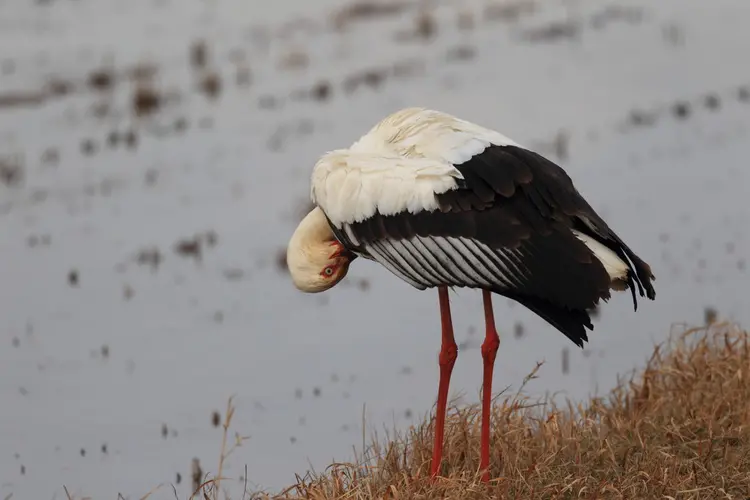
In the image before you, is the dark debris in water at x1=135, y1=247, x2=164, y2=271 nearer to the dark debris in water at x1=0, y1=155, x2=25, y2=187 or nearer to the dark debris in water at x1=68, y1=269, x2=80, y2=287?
the dark debris in water at x1=68, y1=269, x2=80, y2=287

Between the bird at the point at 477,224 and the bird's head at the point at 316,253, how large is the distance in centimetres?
9

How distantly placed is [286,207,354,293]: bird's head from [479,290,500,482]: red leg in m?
0.66

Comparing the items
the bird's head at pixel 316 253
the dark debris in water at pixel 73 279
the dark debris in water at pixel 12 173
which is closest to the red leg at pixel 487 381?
the bird's head at pixel 316 253

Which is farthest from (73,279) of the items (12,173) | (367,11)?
(367,11)

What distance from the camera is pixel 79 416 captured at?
9102 mm

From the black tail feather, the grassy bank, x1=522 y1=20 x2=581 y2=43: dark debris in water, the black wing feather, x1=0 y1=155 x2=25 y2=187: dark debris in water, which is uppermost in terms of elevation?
x1=522 y1=20 x2=581 y2=43: dark debris in water

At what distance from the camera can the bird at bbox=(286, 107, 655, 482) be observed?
20.7 ft

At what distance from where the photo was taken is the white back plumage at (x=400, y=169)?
21.6ft

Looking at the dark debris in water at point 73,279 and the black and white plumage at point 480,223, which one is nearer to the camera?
the black and white plumage at point 480,223

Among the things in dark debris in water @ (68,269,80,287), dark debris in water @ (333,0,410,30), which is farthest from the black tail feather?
dark debris in water @ (333,0,410,30)

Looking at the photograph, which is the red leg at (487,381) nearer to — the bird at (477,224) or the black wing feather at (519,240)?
the bird at (477,224)

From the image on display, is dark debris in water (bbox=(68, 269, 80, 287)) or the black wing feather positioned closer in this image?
the black wing feather

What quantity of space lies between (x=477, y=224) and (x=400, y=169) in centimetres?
40

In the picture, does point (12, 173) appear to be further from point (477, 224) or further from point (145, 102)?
point (477, 224)
